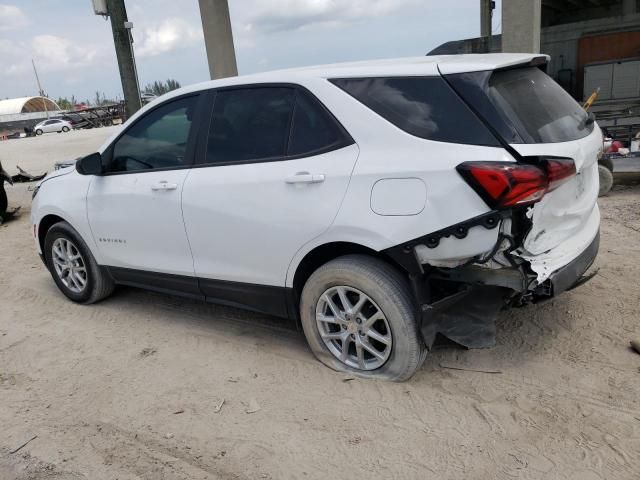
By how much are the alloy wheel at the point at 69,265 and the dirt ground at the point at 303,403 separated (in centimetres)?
48

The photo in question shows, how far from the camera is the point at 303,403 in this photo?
316cm

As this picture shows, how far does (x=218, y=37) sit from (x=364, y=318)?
12.6m

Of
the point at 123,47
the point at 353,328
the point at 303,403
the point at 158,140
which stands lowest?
the point at 303,403

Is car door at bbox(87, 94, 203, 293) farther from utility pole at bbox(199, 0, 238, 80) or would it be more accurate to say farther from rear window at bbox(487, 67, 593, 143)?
utility pole at bbox(199, 0, 238, 80)

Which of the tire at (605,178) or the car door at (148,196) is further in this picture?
the tire at (605,178)

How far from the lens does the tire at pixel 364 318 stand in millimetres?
3047

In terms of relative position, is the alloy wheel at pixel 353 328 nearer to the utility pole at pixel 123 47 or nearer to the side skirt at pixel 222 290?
the side skirt at pixel 222 290

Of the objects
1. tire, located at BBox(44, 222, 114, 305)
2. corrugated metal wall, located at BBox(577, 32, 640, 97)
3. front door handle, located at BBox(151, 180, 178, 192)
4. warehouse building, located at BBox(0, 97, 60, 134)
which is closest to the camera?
front door handle, located at BBox(151, 180, 178, 192)

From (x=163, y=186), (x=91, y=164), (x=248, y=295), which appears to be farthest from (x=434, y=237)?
(x=91, y=164)

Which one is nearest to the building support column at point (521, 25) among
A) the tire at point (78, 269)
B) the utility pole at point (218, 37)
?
the utility pole at point (218, 37)

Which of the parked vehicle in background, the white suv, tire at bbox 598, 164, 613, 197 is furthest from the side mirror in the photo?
the parked vehicle in background

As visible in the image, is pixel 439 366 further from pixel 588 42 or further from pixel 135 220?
pixel 588 42

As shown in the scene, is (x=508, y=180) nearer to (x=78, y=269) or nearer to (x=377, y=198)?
(x=377, y=198)

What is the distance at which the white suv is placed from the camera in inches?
109
